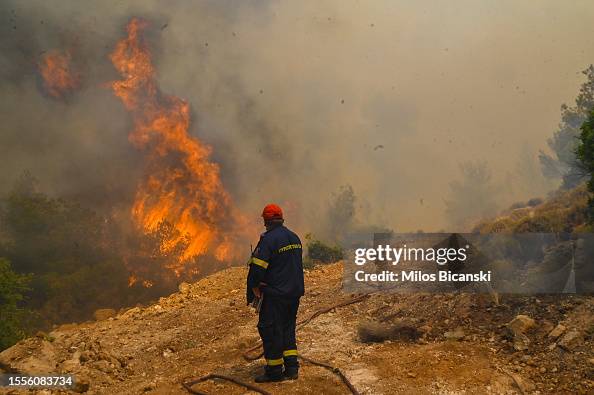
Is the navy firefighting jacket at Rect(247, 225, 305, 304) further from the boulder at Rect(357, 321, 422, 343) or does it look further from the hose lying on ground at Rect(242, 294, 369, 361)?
the boulder at Rect(357, 321, 422, 343)

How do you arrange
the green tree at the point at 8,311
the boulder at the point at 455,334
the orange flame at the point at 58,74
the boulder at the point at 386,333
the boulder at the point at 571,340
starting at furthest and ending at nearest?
the orange flame at the point at 58,74 < the green tree at the point at 8,311 < the boulder at the point at 386,333 < the boulder at the point at 455,334 < the boulder at the point at 571,340

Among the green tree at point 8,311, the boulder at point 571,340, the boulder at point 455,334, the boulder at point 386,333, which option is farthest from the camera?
the green tree at point 8,311

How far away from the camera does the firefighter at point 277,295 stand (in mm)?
5379

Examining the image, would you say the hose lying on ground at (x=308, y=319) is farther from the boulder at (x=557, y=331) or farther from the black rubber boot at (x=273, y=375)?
the boulder at (x=557, y=331)

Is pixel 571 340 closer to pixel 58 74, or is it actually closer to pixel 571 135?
pixel 58 74

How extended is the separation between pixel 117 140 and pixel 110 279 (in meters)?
16.0

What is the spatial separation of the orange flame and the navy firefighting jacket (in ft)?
120

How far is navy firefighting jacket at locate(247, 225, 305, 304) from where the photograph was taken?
541cm

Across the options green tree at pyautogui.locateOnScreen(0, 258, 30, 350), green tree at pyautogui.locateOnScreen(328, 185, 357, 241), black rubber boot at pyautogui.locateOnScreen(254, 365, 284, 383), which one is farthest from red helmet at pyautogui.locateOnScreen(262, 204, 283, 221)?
green tree at pyautogui.locateOnScreen(328, 185, 357, 241)

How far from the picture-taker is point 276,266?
551cm

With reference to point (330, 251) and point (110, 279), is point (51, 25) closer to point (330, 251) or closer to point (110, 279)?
point (110, 279)

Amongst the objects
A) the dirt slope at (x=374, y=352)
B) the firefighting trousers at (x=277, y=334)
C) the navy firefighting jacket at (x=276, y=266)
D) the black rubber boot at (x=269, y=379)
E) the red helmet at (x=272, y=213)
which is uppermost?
the red helmet at (x=272, y=213)

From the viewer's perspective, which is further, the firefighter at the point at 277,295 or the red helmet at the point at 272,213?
the red helmet at the point at 272,213

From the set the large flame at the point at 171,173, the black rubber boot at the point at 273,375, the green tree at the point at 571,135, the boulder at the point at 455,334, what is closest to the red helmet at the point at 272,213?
the black rubber boot at the point at 273,375
